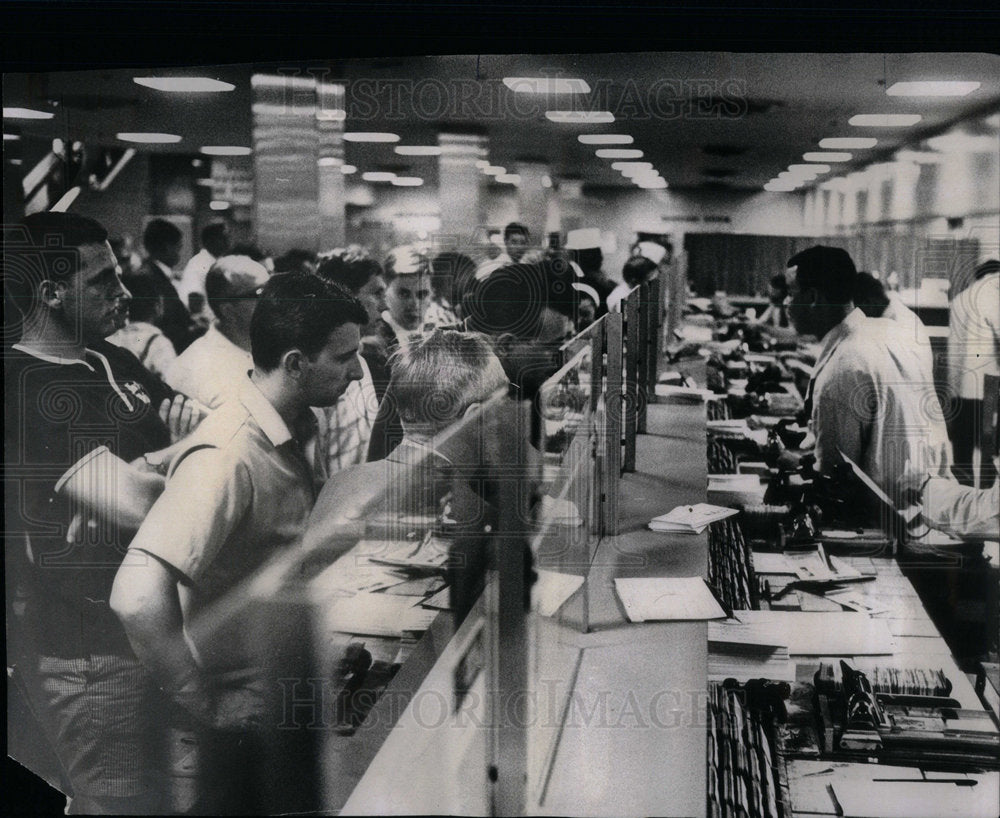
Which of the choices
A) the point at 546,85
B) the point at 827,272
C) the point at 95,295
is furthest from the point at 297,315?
the point at 827,272

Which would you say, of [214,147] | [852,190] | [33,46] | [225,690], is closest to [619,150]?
[852,190]

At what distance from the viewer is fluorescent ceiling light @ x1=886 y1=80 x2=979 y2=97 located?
2.20 m

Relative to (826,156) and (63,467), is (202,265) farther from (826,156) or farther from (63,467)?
(826,156)

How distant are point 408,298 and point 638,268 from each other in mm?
444

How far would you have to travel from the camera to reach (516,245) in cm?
231

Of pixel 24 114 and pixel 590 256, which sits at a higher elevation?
pixel 24 114

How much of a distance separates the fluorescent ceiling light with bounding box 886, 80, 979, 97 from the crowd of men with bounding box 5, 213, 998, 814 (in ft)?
1.03

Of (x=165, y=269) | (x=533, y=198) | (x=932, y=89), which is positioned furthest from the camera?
(x=165, y=269)

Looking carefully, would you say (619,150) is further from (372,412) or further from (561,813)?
(561,813)

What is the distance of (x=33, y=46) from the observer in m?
2.39

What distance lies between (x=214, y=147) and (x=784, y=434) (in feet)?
4.06

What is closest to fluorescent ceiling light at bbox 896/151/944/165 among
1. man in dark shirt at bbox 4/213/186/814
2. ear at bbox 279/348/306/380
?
ear at bbox 279/348/306/380

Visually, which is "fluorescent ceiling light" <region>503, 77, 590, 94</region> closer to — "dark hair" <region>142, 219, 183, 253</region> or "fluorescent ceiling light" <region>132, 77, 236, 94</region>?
"fluorescent ceiling light" <region>132, 77, 236, 94</region>

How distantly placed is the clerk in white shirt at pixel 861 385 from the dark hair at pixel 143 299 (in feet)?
4.08
